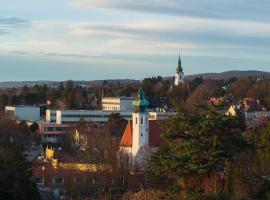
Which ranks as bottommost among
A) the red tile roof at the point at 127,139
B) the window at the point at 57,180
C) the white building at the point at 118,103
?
the window at the point at 57,180

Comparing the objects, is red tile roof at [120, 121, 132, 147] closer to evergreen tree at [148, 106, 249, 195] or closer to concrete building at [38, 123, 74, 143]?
concrete building at [38, 123, 74, 143]

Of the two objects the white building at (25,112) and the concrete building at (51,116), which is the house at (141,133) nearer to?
the concrete building at (51,116)

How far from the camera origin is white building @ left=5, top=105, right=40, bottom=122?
81.1m

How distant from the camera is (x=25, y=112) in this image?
271ft

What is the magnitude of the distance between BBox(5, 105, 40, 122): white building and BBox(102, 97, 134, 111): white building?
12178 mm

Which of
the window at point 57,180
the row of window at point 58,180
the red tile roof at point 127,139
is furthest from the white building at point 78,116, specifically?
the window at point 57,180

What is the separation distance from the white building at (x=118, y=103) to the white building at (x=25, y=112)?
12.2 m

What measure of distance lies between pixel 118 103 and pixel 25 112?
1584cm

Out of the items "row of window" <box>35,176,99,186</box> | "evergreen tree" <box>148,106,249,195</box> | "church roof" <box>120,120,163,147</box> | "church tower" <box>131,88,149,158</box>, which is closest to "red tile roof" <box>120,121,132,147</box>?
"church roof" <box>120,120,163,147</box>

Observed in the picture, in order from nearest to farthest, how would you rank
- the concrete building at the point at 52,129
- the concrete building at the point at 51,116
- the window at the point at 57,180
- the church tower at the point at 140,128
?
the window at the point at 57,180 < the church tower at the point at 140,128 < the concrete building at the point at 52,129 < the concrete building at the point at 51,116

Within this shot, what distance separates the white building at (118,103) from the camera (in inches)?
3672

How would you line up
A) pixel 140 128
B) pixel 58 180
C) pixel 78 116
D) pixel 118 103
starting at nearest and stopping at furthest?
pixel 58 180
pixel 140 128
pixel 78 116
pixel 118 103

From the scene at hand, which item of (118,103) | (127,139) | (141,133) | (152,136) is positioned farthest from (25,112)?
(152,136)

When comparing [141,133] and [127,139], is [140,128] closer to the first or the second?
[141,133]
